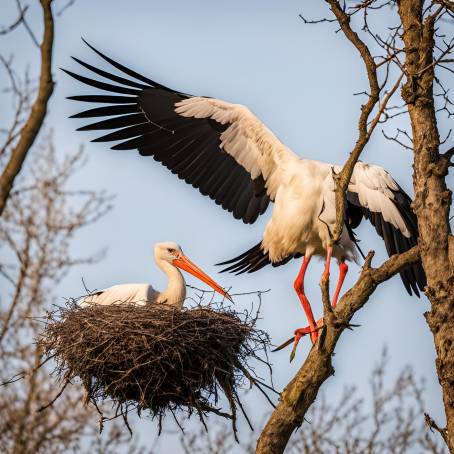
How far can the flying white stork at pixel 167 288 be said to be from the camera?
375 inches

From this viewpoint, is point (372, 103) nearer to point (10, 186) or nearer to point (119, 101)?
point (10, 186)

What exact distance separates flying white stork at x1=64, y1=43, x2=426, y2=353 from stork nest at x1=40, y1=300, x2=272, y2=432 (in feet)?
2.94

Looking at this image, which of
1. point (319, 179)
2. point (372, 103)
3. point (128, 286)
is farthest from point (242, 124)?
point (372, 103)

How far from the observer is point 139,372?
28.1 ft

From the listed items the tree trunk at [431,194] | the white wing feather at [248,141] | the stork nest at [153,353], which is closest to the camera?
the tree trunk at [431,194]

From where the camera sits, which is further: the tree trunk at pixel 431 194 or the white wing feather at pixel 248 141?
the white wing feather at pixel 248 141

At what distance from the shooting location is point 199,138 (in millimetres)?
11148

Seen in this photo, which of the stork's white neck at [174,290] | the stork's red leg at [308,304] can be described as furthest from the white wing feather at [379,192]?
the stork's white neck at [174,290]

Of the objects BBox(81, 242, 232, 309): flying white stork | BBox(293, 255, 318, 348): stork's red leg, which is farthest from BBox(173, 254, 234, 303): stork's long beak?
BBox(293, 255, 318, 348): stork's red leg

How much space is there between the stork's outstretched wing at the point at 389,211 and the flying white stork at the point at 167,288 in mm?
1408

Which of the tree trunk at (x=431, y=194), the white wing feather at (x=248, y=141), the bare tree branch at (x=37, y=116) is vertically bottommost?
the bare tree branch at (x=37, y=116)

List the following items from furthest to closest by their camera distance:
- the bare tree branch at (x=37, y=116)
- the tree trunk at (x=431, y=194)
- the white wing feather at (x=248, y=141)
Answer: the white wing feather at (x=248, y=141) < the tree trunk at (x=431, y=194) < the bare tree branch at (x=37, y=116)

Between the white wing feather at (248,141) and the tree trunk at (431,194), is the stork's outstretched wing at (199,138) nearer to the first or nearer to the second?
the white wing feather at (248,141)

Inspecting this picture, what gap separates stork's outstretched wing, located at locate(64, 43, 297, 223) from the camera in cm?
1058
